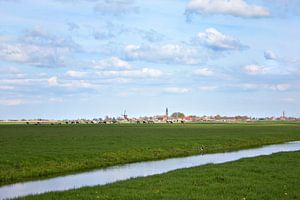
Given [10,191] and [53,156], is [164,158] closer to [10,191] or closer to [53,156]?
[53,156]

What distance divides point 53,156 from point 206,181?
62.8 feet

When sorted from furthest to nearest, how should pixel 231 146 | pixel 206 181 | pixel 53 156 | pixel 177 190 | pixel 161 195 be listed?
1. pixel 231 146
2. pixel 53 156
3. pixel 206 181
4. pixel 177 190
5. pixel 161 195

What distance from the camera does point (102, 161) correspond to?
4066cm

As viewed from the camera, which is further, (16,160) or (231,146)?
(231,146)

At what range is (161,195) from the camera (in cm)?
2011

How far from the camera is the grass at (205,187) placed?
20.0 m

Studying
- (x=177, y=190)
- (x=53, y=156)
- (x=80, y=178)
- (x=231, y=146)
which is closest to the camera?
(x=177, y=190)

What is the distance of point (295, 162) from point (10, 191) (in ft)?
71.5

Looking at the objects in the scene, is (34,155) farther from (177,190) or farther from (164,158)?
(177,190)

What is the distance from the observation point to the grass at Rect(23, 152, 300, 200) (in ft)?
65.7

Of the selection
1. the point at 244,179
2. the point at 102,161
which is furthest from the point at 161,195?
the point at 102,161

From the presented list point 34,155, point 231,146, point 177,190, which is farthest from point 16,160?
point 231,146

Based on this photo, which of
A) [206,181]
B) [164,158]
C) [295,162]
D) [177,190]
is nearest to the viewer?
[177,190]

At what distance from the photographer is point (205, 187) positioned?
22.3 m
